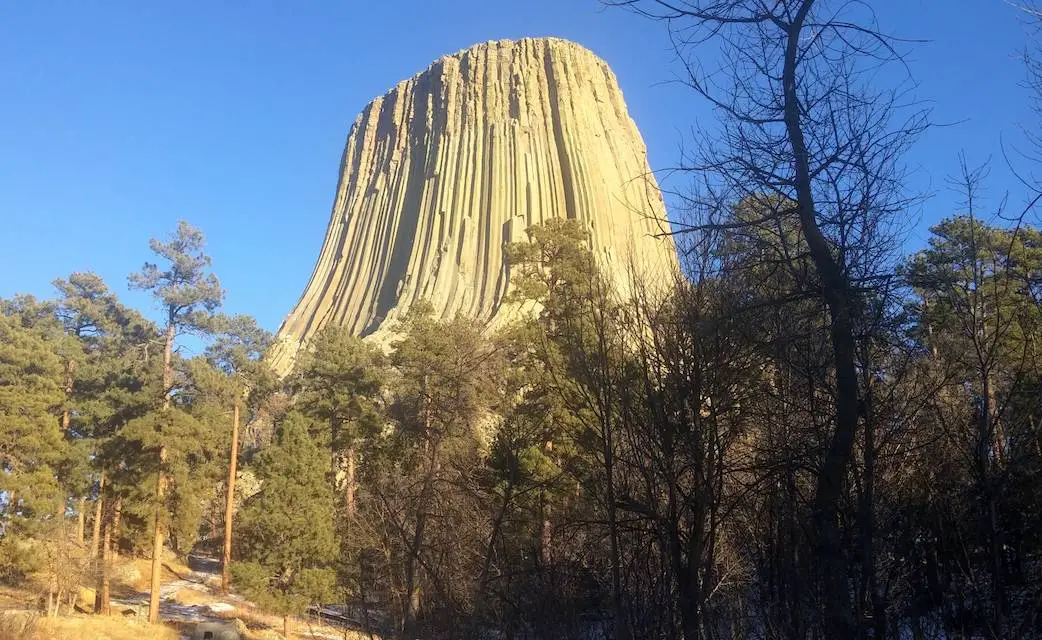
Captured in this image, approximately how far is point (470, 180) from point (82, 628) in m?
52.5

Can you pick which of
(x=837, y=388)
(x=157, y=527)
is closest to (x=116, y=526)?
(x=157, y=527)

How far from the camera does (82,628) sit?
20172 millimetres

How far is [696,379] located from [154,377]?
24.8m

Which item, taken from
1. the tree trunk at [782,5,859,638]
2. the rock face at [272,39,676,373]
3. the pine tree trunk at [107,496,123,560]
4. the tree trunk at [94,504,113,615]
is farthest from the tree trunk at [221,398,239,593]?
the tree trunk at [782,5,859,638]

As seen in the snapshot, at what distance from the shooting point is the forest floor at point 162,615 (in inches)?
738

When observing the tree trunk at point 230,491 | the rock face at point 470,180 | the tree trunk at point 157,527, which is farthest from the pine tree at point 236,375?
the rock face at point 470,180

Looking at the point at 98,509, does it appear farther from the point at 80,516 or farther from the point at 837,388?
the point at 837,388

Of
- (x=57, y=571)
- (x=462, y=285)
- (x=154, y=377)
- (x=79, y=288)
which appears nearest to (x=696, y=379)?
(x=57, y=571)

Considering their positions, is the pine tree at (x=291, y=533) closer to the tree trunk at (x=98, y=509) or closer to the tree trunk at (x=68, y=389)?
the tree trunk at (x=98, y=509)

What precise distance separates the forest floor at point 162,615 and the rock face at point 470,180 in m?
28.1

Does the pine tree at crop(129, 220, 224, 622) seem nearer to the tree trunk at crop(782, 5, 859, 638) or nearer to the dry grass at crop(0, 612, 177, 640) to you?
the dry grass at crop(0, 612, 177, 640)

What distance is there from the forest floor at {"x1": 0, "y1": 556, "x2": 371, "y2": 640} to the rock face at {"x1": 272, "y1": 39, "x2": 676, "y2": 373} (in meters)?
28.1

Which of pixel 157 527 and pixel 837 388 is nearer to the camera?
pixel 837 388

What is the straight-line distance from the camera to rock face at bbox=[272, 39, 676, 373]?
64.9 meters
